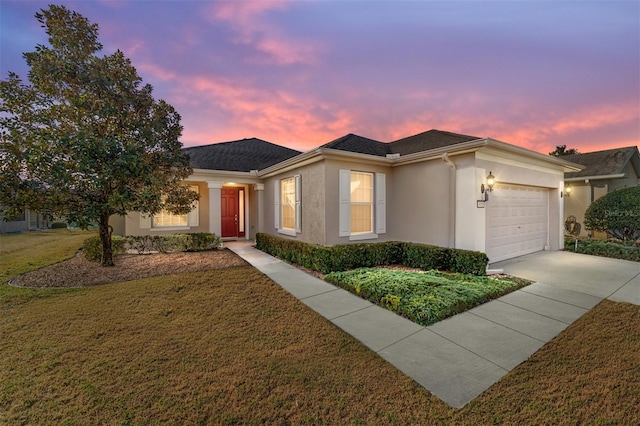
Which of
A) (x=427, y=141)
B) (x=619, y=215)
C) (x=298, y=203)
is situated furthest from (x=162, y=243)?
(x=619, y=215)

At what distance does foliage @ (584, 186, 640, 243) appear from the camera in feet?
27.4

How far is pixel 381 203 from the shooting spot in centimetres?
761

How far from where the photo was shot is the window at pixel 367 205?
740 centimetres

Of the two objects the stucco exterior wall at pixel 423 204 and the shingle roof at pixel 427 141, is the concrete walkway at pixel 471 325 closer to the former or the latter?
the stucco exterior wall at pixel 423 204

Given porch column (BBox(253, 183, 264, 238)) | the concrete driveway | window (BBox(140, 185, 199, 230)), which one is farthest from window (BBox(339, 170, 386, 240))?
window (BBox(140, 185, 199, 230))

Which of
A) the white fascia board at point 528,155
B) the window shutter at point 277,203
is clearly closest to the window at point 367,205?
→ the white fascia board at point 528,155

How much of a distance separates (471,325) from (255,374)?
3.03 meters

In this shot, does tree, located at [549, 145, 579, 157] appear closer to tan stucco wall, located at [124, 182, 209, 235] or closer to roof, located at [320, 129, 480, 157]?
roof, located at [320, 129, 480, 157]

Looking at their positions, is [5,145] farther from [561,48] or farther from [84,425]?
[561,48]

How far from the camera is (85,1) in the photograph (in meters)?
5.90

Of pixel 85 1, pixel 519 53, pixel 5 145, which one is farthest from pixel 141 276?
pixel 519 53

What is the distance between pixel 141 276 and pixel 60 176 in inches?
105

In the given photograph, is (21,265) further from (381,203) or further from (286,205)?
(381,203)

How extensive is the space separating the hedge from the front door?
5010 millimetres
